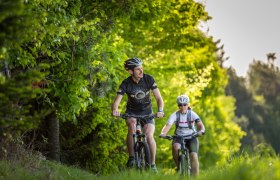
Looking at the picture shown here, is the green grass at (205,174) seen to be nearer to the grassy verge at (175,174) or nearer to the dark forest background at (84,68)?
the grassy verge at (175,174)

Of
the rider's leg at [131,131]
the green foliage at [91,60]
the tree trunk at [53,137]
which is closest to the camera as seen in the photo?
the green foliage at [91,60]

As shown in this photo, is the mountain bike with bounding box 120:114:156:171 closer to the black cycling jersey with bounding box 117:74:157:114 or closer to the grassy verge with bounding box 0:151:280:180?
the black cycling jersey with bounding box 117:74:157:114

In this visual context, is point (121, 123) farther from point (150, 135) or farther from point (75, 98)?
point (150, 135)

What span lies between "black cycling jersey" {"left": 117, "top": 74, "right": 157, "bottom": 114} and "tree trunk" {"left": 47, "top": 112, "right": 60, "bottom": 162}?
14.5 ft

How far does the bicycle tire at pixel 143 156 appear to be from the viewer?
35.5 feet

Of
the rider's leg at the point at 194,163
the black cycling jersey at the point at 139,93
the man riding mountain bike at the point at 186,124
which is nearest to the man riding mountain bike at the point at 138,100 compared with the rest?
the black cycling jersey at the point at 139,93

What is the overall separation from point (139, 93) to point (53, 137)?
481cm

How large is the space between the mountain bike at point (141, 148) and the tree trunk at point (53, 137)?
4645mm

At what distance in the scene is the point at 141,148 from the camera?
35.8 ft

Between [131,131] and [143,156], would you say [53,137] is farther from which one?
[143,156]

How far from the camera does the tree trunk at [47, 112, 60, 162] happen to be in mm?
15289

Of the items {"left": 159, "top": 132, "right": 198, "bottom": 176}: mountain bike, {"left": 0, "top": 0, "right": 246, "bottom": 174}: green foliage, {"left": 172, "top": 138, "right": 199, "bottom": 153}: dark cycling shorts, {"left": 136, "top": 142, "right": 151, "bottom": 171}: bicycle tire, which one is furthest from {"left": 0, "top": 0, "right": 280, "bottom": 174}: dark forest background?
{"left": 136, "top": 142, "right": 151, "bottom": 171}: bicycle tire

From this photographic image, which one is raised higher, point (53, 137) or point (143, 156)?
point (53, 137)

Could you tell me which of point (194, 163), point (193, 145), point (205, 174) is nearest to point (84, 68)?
point (193, 145)
